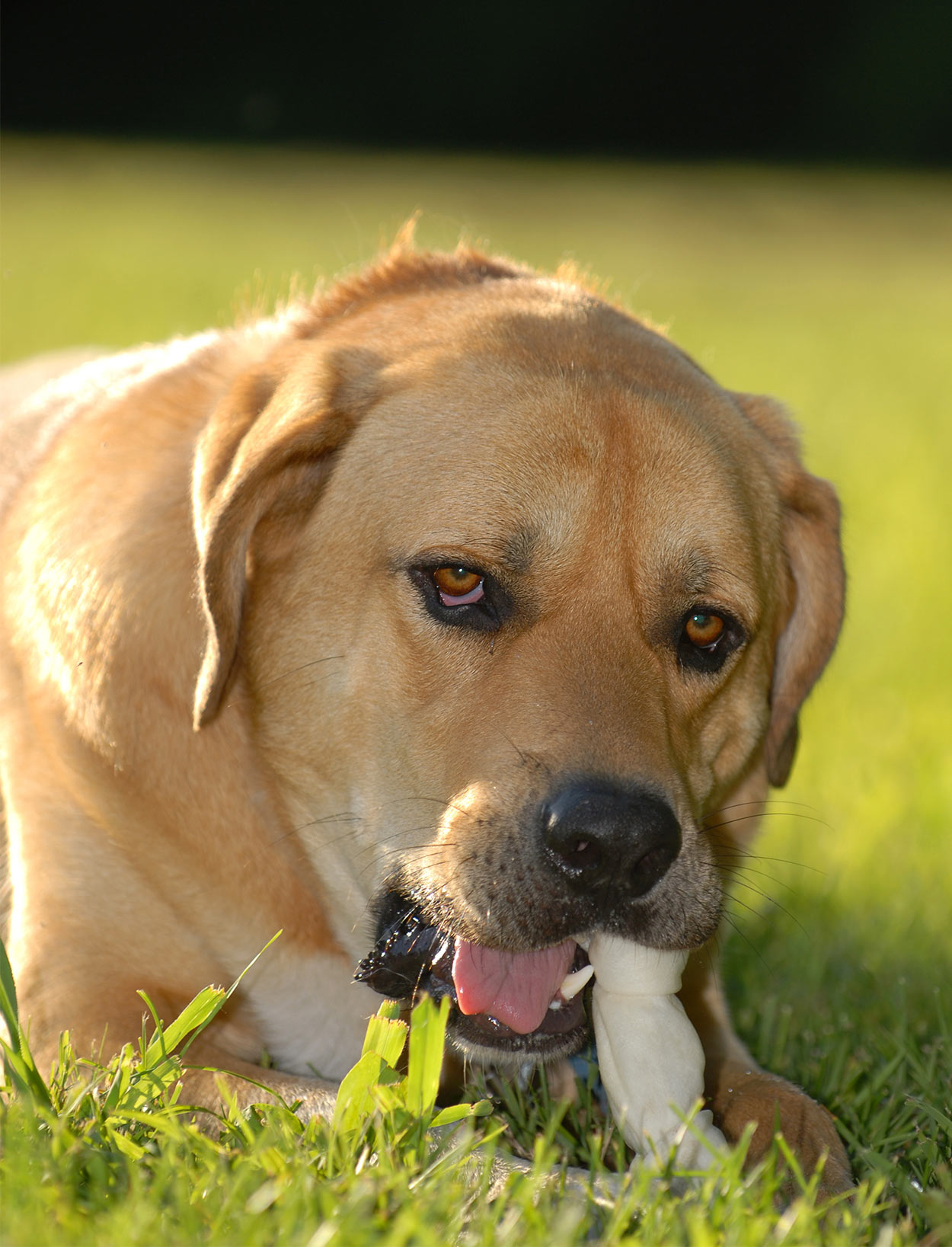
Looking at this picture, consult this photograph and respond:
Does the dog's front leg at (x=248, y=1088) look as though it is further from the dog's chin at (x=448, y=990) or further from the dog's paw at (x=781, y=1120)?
the dog's paw at (x=781, y=1120)

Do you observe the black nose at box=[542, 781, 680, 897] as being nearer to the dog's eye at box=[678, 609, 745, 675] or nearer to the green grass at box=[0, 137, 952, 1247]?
the green grass at box=[0, 137, 952, 1247]

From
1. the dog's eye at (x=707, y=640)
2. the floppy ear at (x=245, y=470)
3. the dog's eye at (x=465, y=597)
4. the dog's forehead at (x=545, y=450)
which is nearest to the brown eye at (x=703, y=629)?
the dog's eye at (x=707, y=640)

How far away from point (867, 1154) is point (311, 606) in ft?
5.49

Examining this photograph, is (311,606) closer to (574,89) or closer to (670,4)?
(574,89)

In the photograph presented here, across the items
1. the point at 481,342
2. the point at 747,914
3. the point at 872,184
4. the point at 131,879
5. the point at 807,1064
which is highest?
the point at 481,342

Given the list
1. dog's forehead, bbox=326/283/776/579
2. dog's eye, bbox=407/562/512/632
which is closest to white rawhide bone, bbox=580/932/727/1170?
dog's eye, bbox=407/562/512/632

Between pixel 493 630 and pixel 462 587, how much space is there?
0.12 m

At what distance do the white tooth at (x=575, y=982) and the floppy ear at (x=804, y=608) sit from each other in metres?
1.15

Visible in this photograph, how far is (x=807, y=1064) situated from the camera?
3547 mm

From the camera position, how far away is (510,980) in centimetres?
307

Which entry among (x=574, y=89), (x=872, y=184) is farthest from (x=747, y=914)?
(x=574, y=89)

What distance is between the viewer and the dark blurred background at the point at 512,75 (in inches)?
1532

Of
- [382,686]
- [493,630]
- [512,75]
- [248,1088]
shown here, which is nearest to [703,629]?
[493,630]

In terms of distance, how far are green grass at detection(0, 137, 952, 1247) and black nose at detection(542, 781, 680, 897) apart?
48 centimetres
